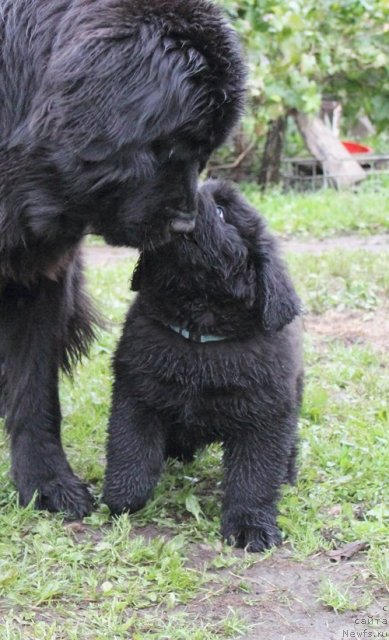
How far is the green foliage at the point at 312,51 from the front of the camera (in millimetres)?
7473

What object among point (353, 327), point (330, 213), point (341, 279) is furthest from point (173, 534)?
point (330, 213)

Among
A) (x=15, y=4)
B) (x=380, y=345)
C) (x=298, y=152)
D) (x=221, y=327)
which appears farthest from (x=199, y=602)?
(x=298, y=152)

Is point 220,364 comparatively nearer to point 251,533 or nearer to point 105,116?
point 251,533

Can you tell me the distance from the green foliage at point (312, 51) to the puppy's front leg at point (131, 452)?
16.0 ft

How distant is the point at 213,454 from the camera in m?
3.35

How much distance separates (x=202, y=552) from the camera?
2.68 metres

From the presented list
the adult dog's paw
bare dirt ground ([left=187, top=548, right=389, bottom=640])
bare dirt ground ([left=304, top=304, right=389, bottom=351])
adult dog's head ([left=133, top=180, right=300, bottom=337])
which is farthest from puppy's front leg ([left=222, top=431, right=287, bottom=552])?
bare dirt ground ([left=304, top=304, right=389, bottom=351])

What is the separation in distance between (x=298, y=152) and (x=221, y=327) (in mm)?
7147

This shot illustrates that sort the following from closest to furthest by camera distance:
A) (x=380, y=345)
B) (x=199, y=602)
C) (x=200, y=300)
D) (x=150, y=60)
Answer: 1. (x=150, y=60)
2. (x=199, y=602)
3. (x=200, y=300)
4. (x=380, y=345)

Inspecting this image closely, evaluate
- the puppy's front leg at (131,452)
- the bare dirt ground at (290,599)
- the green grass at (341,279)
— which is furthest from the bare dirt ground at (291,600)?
the green grass at (341,279)

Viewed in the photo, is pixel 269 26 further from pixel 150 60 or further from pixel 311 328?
pixel 150 60

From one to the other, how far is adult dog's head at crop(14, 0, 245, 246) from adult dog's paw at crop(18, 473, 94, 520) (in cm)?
92

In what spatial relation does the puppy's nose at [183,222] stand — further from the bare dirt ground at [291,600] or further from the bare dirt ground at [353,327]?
the bare dirt ground at [353,327]

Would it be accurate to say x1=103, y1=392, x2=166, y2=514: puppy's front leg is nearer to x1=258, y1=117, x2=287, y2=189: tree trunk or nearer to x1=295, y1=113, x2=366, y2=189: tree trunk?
x1=295, y1=113, x2=366, y2=189: tree trunk
